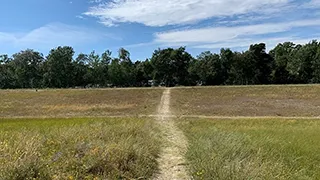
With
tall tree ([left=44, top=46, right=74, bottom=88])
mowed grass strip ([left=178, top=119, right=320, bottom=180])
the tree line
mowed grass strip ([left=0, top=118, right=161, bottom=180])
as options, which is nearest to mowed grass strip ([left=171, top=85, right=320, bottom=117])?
mowed grass strip ([left=178, top=119, right=320, bottom=180])

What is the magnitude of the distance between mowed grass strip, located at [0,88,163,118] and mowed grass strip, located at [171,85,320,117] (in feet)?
19.3

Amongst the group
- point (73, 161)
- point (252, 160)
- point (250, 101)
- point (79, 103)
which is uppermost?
point (73, 161)

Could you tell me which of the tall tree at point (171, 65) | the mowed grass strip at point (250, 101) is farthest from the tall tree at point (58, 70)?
the mowed grass strip at point (250, 101)

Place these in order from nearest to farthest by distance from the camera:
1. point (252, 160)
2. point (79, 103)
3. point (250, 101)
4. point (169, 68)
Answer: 1. point (252, 160)
2. point (250, 101)
3. point (79, 103)
4. point (169, 68)

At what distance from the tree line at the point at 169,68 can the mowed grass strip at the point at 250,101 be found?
36.2 m

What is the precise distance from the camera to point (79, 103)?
184 ft

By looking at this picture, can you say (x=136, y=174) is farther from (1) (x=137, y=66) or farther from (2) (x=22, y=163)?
(1) (x=137, y=66)

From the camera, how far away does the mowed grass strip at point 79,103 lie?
45.2 metres

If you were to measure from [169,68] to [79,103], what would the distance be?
181ft

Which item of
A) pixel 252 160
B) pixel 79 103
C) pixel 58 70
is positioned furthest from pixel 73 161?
pixel 58 70

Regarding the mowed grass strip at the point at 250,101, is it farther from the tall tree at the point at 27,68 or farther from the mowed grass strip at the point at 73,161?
the tall tree at the point at 27,68

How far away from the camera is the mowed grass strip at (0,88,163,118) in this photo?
45219 millimetres

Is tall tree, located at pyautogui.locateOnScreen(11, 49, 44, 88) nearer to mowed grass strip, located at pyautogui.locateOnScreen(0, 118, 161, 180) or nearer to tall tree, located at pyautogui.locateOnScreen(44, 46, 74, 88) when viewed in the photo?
tall tree, located at pyautogui.locateOnScreen(44, 46, 74, 88)

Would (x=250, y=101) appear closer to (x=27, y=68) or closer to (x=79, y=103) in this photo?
(x=79, y=103)
